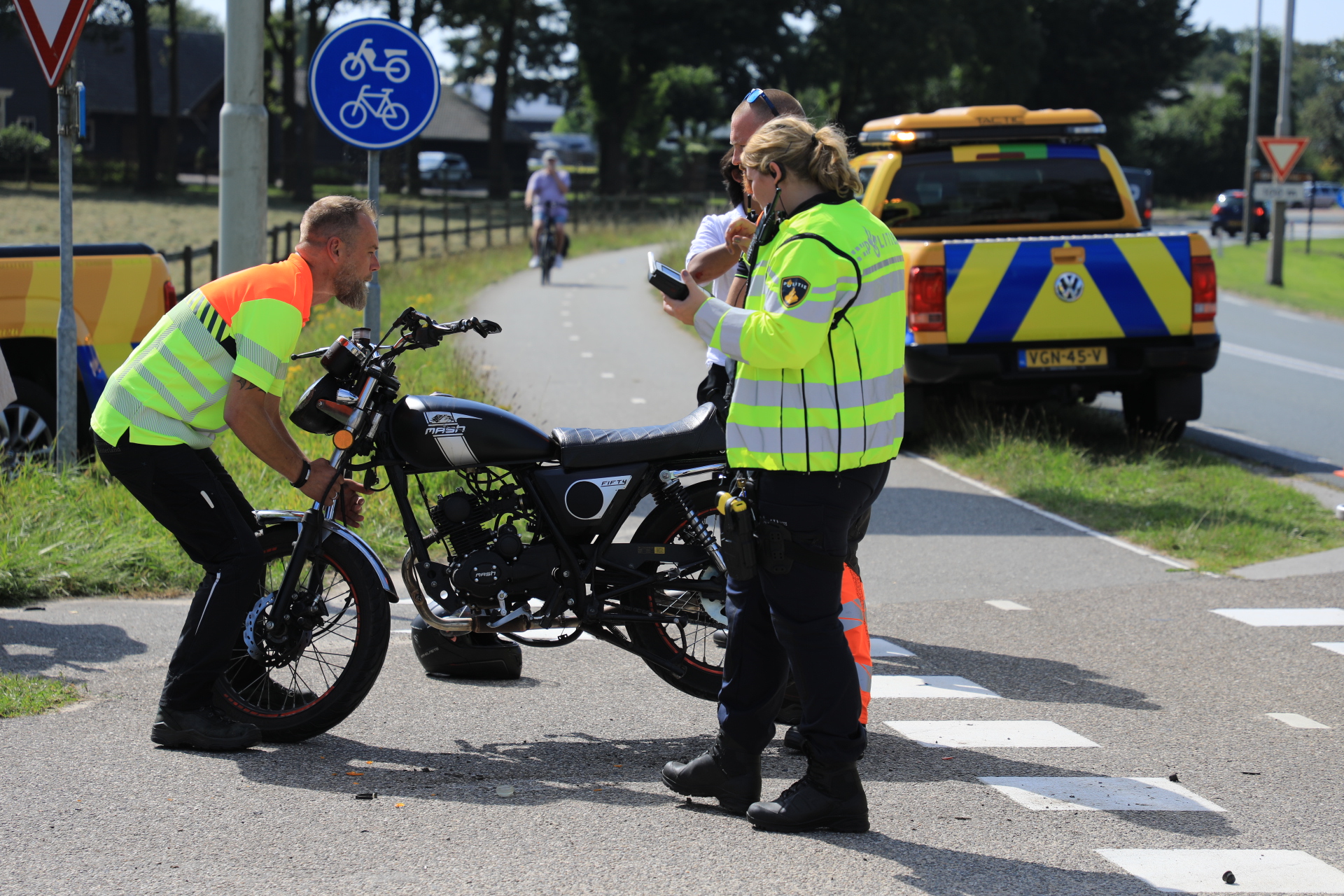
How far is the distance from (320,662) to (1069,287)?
6.18 metres

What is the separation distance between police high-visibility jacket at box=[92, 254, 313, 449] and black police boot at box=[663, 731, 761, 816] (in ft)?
5.57

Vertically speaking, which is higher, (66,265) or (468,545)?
(66,265)

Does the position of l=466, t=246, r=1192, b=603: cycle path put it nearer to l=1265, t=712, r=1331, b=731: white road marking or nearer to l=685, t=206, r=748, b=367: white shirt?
l=685, t=206, r=748, b=367: white shirt

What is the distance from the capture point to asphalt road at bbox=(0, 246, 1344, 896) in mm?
3621

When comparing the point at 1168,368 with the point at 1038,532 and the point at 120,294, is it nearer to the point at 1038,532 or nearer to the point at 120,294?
the point at 1038,532

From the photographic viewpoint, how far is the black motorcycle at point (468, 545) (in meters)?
4.59

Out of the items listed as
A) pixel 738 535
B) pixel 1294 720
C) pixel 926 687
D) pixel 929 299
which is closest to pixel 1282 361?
pixel 929 299

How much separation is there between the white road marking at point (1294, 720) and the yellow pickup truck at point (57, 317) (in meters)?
5.99

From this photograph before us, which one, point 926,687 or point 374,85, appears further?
point 374,85

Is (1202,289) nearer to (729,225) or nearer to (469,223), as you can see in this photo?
(729,225)

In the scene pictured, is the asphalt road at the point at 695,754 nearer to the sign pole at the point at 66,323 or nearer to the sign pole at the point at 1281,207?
the sign pole at the point at 66,323

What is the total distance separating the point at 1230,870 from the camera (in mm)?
3672

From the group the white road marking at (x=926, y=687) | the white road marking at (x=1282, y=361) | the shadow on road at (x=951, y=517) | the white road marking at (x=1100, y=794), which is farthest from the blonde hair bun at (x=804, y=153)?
the white road marking at (x=1282, y=361)

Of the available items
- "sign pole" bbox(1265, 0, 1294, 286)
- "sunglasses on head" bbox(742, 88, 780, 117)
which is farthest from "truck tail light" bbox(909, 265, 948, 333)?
"sign pole" bbox(1265, 0, 1294, 286)
